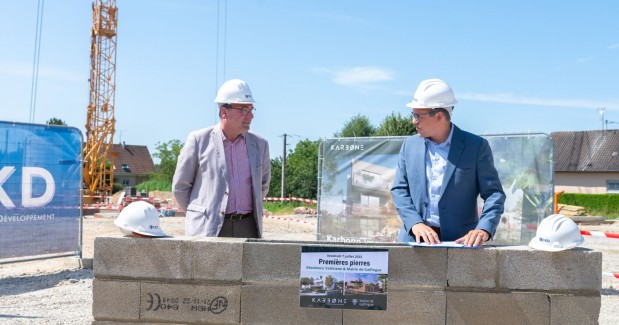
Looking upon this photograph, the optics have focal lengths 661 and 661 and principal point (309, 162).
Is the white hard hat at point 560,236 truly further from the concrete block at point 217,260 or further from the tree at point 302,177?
the tree at point 302,177

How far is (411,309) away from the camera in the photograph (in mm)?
3732

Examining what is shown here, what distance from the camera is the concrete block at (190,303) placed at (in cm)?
389

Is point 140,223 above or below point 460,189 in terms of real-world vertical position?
below

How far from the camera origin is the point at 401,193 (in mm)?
4055

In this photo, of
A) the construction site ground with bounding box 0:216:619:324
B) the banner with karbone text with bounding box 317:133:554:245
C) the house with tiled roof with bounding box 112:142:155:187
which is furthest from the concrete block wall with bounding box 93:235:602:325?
the house with tiled roof with bounding box 112:142:155:187

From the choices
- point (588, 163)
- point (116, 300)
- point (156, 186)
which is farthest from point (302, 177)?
point (116, 300)

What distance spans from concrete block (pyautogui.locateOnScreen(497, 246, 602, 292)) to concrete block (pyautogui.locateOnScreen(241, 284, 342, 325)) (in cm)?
99

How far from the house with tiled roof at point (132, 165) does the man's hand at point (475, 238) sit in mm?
84088

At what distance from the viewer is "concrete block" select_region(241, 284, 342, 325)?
383 cm

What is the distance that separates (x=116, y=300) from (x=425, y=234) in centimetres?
188

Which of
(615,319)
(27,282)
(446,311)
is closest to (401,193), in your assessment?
(446,311)

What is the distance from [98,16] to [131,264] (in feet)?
166

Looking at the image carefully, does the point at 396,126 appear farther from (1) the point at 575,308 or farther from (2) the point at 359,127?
(1) the point at 575,308

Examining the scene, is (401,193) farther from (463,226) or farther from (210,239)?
(210,239)
